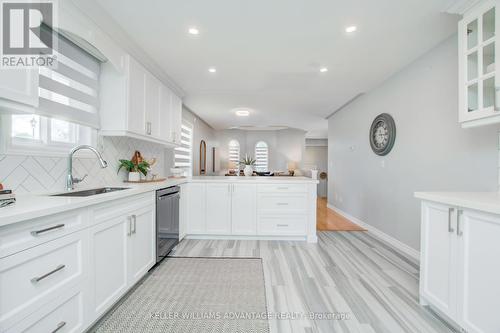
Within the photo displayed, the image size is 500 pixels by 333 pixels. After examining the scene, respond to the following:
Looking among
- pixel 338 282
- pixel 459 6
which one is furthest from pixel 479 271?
pixel 459 6

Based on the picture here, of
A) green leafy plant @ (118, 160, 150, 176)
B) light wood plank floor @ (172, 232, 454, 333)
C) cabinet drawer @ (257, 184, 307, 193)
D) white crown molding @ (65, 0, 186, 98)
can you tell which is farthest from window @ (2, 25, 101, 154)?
cabinet drawer @ (257, 184, 307, 193)

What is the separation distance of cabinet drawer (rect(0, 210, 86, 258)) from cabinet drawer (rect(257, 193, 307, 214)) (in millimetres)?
2249

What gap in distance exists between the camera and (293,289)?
2.01m

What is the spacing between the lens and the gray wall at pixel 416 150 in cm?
209

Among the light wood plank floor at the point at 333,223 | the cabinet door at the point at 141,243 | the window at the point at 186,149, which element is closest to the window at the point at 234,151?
the window at the point at 186,149

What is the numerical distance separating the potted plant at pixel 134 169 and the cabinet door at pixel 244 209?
1.22m

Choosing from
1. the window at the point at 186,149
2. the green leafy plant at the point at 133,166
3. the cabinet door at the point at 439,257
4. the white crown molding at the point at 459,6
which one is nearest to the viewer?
the cabinet door at the point at 439,257

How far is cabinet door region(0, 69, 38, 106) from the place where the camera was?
3.92 ft

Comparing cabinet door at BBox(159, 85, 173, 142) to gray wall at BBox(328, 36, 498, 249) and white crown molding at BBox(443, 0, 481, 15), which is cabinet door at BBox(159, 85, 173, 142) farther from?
gray wall at BBox(328, 36, 498, 249)

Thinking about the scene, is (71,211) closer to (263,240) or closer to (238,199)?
(238,199)

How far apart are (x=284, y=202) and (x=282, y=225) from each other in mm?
341

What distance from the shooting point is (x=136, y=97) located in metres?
2.49

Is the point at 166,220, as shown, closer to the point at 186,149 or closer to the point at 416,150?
the point at 186,149

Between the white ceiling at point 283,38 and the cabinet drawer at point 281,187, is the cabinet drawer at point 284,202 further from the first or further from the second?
the white ceiling at point 283,38
